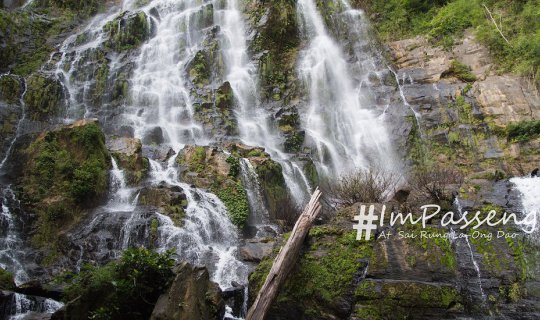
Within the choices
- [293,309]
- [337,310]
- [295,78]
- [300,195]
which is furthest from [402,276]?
[295,78]

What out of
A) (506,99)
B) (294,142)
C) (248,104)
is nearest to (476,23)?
Result: (506,99)

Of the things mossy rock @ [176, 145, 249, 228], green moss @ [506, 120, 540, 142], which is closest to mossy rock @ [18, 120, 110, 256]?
mossy rock @ [176, 145, 249, 228]

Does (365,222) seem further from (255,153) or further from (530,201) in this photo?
(255,153)

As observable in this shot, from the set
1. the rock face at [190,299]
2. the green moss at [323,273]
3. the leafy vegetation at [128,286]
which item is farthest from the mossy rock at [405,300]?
the leafy vegetation at [128,286]

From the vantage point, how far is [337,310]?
24.5ft

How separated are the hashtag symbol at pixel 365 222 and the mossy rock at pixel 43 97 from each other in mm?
17575

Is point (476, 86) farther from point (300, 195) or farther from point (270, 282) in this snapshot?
point (270, 282)

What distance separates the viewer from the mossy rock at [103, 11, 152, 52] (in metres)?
25.4

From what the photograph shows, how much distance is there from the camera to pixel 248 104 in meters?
23.8

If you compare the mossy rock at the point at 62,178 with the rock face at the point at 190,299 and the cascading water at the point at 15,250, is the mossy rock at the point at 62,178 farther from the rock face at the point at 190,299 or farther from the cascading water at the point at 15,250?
the rock face at the point at 190,299

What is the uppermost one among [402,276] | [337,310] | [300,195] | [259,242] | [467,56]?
[467,56]

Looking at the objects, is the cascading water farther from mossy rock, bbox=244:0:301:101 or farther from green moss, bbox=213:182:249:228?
mossy rock, bbox=244:0:301:101

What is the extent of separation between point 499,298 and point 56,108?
20712 mm

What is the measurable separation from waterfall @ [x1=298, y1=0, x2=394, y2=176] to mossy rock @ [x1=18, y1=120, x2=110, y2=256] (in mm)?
10134
